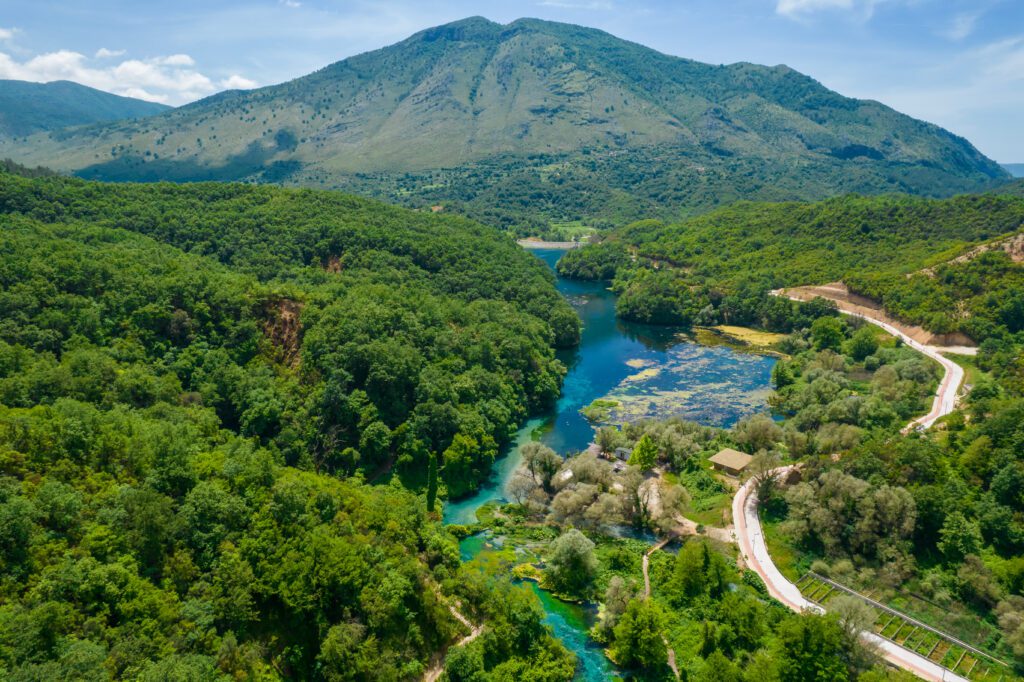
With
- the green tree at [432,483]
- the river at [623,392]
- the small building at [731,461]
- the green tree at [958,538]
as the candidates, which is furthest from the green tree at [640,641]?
the small building at [731,461]

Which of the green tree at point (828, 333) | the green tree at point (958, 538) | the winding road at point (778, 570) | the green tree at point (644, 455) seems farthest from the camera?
the green tree at point (828, 333)

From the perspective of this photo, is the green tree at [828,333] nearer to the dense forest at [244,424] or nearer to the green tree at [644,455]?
the dense forest at [244,424]

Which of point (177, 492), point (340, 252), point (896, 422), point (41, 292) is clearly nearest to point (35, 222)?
point (41, 292)

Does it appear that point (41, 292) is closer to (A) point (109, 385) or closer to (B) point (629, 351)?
(A) point (109, 385)

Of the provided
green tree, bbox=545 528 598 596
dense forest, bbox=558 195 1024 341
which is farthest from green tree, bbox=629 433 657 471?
dense forest, bbox=558 195 1024 341

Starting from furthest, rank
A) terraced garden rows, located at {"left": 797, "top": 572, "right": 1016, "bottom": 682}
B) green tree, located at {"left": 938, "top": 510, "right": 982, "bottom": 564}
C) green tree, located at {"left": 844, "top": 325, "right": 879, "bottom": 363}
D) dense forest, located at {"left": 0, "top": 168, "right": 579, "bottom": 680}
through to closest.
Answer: green tree, located at {"left": 844, "top": 325, "right": 879, "bottom": 363}, green tree, located at {"left": 938, "top": 510, "right": 982, "bottom": 564}, terraced garden rows, located at {"left": 797, "top": 572, "right": 1016, "bottom": 682}, dense forest, located at {"left": 0, "top": 168, "right": 579, "bottom": 680}

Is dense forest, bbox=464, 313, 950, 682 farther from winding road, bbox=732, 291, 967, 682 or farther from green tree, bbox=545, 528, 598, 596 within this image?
winding road, bbox=732, 291, 967, 682

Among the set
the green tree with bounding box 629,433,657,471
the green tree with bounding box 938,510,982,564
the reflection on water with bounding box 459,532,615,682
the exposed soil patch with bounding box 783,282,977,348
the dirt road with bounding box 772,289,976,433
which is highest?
the exposed soil patch with bounding box 783,282,977,348

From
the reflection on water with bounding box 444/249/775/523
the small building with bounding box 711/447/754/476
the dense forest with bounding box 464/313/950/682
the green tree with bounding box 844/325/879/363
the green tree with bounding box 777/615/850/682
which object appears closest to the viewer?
the green tree with bounding box 777/615/850/682
